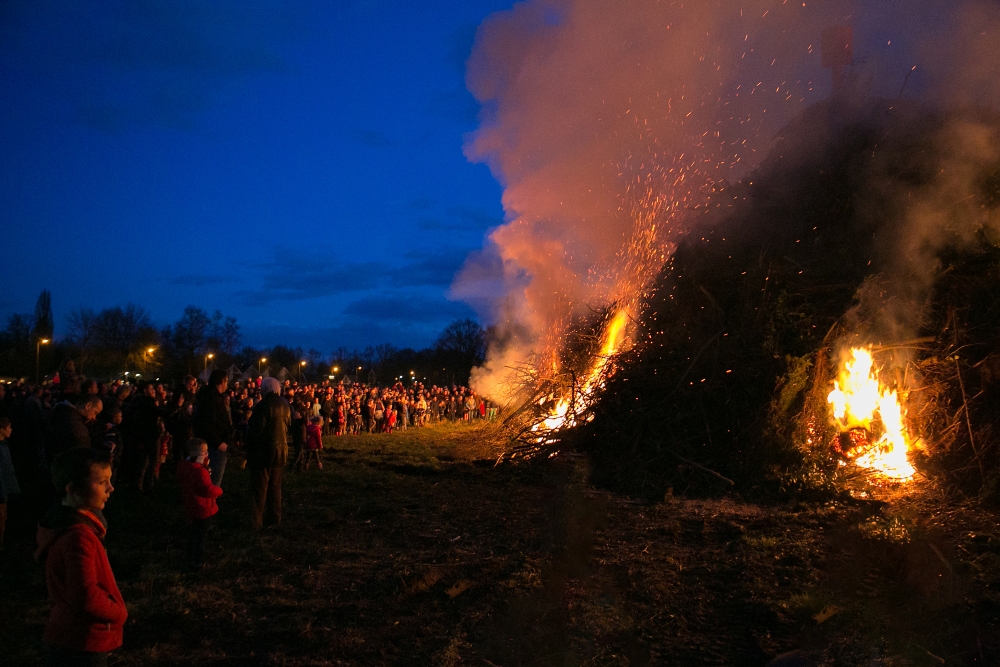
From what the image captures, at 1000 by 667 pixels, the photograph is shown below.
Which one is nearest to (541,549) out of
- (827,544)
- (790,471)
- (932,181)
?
(827,544)

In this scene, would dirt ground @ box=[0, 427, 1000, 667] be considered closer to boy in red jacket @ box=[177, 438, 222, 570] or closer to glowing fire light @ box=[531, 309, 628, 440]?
boy in red jacket @ box=[177, 438, 222, 570]

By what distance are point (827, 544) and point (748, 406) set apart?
3.67m

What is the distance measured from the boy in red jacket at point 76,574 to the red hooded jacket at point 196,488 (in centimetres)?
299

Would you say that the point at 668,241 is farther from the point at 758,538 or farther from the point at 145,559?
the point at 145,559

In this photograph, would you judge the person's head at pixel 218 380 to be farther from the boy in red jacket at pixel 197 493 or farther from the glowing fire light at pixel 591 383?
the glowing fire light at pixel 591 383

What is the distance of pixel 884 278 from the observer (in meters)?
9.95

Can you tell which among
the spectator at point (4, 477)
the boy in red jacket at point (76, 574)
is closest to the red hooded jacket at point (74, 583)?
the boy in red jacket at point (76, 574)

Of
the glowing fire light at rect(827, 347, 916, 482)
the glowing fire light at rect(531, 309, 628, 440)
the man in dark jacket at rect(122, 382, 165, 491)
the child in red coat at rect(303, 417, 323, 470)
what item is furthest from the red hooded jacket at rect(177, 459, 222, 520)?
the glowing fire light at rect(827, 347, 916, 482)

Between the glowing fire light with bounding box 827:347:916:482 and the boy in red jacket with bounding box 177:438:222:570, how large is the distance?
8.42 m

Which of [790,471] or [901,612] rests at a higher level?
[790,471]

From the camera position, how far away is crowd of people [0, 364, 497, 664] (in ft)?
8.43

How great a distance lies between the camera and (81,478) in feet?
8.63

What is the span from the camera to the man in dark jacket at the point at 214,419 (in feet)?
24.8

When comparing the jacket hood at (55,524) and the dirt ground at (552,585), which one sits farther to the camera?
the dirt ground at (552,585)
